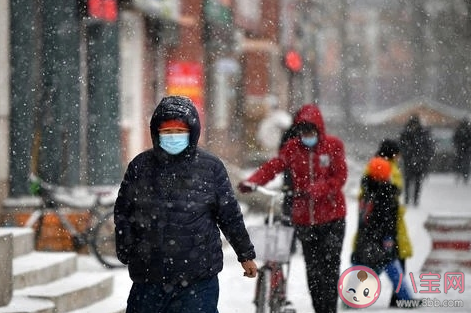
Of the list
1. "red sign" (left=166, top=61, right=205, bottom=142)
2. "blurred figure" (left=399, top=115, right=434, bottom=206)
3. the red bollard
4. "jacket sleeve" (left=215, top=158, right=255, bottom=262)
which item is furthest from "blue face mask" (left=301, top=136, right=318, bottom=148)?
"red sign" (left=166, top=61, right=205, bottom=142)

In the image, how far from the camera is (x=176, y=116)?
16.9ft

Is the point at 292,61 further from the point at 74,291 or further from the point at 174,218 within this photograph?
the point at 174,218

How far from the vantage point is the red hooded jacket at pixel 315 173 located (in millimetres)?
7855

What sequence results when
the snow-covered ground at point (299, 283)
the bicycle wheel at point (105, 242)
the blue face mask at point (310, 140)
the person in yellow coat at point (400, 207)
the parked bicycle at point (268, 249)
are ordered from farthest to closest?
the bicycle wheel at point (105, 242) < the snow-covered ground at point (299, 283) < the person in yellow coat at point (400, 207) < the blue face mask at point (310, 140) < the parked bicycle at point (268, 249)

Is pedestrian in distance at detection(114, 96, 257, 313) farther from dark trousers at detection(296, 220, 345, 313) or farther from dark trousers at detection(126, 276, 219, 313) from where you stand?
dark trousers at detection(296, 220, 345, 313)

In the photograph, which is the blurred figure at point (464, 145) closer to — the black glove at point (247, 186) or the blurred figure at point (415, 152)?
the blurred figure at point (415, 152)

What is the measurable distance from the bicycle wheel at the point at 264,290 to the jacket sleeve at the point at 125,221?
264 cm

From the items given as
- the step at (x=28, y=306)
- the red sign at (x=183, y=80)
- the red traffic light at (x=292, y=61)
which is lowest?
the step at (x=28, y=306)

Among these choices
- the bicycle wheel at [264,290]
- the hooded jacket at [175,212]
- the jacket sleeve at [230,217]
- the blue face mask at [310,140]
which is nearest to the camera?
the hooded jacket at [175,212]

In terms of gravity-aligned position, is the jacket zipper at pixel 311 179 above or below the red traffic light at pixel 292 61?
below

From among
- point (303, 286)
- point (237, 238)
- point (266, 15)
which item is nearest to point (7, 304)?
point (237, 238)


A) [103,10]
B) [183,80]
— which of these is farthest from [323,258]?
[183,80]

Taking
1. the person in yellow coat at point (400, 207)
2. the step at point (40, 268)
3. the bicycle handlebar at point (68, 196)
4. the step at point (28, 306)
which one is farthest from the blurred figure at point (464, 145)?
the step at point (28, 306)

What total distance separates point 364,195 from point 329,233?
1.20 meters
